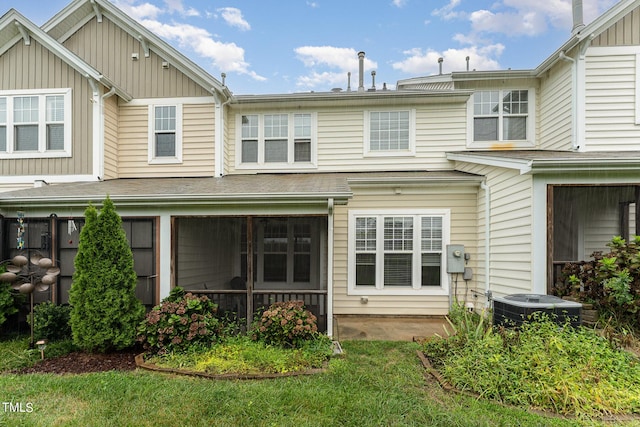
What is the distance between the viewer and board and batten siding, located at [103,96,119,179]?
821 centimetres

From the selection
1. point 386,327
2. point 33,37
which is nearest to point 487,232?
point 386,327

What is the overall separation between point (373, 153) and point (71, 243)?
269 inches

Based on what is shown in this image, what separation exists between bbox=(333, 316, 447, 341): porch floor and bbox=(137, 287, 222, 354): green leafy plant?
7.66 feet

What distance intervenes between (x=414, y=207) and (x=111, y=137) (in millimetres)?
7547

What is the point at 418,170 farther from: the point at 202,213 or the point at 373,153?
the point at 202,213

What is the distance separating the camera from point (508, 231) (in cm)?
659

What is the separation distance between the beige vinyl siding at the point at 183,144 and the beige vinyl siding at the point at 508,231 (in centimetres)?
655

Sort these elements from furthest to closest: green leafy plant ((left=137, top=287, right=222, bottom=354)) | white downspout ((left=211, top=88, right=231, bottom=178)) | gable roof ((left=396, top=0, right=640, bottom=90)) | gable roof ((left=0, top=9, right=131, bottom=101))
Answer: white downspout ((left=211, top=88, right=231, bottom=178)), gable roof ((left=0, top=9, right=131, bottom=101)), gable roof ((left=396, top=0, right=640, bottom=90)), green leafy plant ((left=137, top=287, right=222, bottom=354))

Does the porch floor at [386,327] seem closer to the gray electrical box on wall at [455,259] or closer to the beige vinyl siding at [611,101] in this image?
the gray electrical box on wall at [455,259]

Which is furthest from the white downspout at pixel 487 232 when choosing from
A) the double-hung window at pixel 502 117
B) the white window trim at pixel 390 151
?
the white window trim at pixel 390 151

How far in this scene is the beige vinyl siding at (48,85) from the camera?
7953 millimetres

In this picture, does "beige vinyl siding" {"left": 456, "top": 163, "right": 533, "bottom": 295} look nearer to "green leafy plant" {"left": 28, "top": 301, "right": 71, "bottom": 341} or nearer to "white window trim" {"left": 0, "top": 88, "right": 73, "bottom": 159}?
"green leafy plant" {"left": 28, "top": 301, "right": 71, "bottom": 341}

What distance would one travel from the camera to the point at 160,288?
20.7ft

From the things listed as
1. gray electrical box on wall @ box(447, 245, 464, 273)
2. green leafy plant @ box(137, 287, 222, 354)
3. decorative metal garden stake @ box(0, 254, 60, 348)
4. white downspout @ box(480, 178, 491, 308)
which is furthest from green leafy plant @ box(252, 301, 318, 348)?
white downspout @ box(480, 178, 491, 308)
